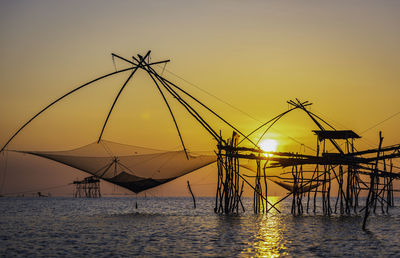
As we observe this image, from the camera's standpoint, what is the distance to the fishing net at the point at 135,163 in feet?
73.8


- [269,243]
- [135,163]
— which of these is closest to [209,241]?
[269,243]

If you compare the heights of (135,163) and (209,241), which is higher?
(135,163)

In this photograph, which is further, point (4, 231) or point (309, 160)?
point (309, 160)

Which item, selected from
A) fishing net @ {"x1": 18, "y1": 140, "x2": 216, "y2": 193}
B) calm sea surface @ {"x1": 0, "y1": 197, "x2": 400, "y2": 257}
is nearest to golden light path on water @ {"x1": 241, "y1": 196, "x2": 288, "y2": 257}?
calm sea surface @ {"x1": 0, "y1": 197, "x2": 400, "y2": 257}

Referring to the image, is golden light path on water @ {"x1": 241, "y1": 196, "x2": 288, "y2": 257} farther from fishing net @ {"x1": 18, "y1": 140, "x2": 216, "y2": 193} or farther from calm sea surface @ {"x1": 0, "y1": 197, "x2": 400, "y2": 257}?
fishing net @ {"x1": 18, "y1": 140, "x2": 216, "y2": 193}

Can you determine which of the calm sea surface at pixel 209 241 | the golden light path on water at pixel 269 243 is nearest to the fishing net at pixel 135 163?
the calm sea surface at pixel 209 241

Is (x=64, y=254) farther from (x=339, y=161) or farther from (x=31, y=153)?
(x=339, y=161)

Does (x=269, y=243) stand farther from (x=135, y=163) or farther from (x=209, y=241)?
(x=135, y=163)

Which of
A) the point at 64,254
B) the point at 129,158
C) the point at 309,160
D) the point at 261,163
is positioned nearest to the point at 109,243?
the point at 64,254

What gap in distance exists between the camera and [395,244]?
15.3 meters

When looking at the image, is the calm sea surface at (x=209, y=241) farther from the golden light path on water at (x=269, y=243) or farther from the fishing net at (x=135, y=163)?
the fishing net at (x=135, y=163)

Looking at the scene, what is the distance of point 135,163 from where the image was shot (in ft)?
77.9

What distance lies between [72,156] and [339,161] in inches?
471

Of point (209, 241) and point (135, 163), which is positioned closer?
point (209, 241)
